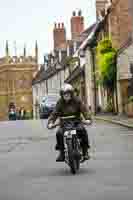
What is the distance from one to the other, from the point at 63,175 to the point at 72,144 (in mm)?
657

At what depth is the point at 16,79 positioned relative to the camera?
142125mm

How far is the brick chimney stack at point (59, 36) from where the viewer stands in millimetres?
99363


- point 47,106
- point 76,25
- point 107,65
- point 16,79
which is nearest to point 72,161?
point 107,65

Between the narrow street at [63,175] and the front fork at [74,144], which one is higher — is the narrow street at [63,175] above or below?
below

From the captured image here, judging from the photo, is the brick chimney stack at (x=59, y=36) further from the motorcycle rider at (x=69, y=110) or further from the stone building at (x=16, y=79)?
the motorcycle rider at (x=69, y=110)

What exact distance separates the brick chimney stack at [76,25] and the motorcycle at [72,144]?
74983 millimetres

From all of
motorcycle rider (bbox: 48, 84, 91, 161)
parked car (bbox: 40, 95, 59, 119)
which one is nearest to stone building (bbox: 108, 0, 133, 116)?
parked car (bbox: 40, 95, 59, 119)

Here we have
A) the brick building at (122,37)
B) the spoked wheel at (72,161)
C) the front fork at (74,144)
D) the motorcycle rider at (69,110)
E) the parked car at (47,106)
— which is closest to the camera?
the spoked wheel at (72,161)

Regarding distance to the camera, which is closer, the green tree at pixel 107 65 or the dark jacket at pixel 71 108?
the dark jacket at pixel 71 108

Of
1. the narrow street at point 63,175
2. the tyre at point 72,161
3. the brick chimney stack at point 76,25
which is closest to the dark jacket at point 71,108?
the tyre at point 72,161

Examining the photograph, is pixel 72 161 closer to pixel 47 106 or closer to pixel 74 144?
pixel 74 144

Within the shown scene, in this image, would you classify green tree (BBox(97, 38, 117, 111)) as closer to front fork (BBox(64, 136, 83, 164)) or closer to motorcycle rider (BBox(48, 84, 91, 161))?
motorcycle rider (BBox(48, 84, 91, 161))

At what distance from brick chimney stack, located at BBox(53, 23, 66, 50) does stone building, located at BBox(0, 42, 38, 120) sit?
36.7m

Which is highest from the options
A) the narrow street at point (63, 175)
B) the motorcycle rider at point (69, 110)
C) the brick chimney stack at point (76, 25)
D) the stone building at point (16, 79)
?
the brick chimney stack at point (76, 25)
